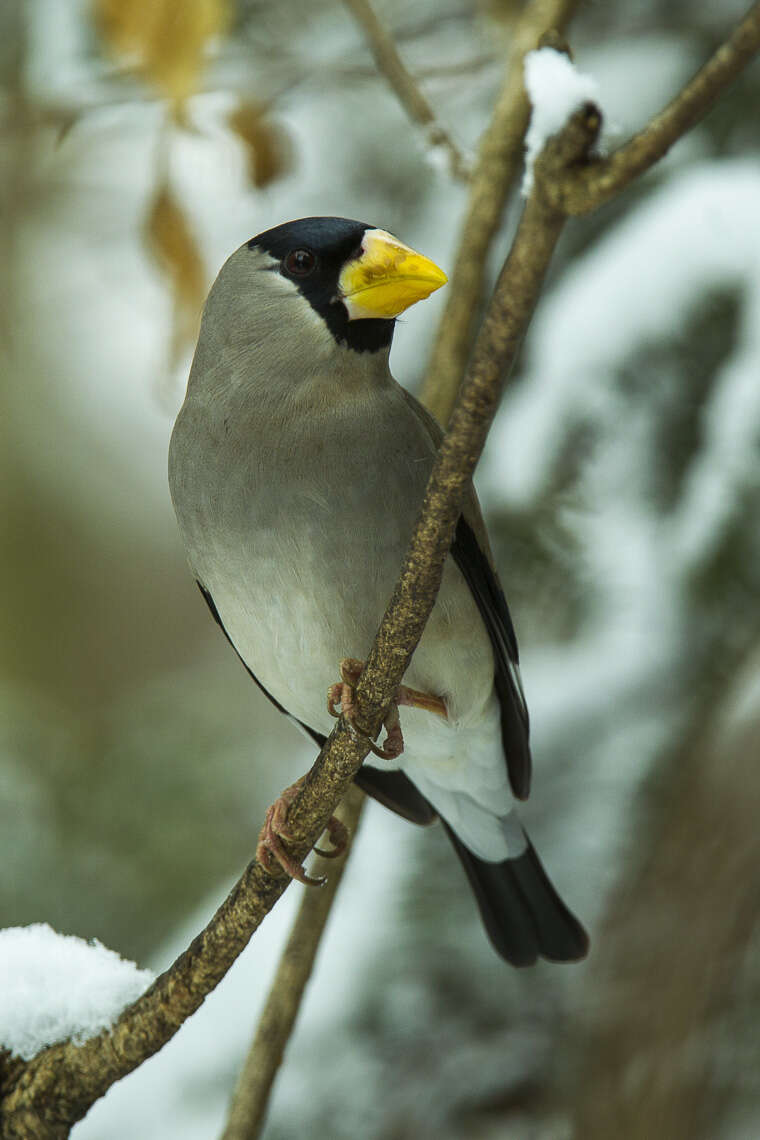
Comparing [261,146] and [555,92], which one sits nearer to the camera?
[555,92]

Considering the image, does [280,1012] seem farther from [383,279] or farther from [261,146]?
[261,146]

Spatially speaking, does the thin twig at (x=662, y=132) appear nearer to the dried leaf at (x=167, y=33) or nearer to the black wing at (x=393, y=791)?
the black wing at (x=393, y=791)

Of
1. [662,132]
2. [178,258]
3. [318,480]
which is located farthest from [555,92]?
[178,258]

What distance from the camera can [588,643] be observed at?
11.2ft

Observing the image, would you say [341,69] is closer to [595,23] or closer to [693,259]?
[595,23]

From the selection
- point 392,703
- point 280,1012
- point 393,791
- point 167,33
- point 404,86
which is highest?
point 404,86

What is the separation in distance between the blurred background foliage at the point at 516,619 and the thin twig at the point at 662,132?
4.70 feet

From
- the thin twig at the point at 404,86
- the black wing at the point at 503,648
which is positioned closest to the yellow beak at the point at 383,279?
the black wing at the point at 503,648

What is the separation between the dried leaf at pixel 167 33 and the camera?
299 centimetres

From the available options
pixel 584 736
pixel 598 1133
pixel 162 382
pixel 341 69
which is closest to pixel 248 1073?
pixel 598 1133

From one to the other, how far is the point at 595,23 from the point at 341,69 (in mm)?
919

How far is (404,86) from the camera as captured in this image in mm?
3184

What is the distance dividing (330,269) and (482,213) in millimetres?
724

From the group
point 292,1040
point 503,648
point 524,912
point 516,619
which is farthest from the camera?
point 516,619
